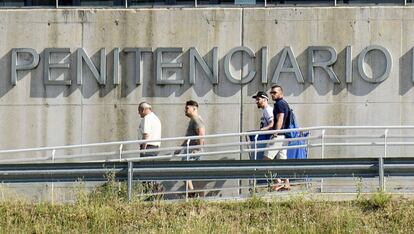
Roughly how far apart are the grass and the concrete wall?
641cm

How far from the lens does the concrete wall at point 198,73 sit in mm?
20391

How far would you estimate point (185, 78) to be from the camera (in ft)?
67.6

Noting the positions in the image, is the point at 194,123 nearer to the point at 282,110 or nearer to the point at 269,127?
the point at 269,127

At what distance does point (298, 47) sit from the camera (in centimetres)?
2048

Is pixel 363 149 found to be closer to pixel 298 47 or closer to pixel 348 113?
pixel 348 113

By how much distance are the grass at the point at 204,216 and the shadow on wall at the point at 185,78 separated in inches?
255

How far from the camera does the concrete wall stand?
20.4 metres

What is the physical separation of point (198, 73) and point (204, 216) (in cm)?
720

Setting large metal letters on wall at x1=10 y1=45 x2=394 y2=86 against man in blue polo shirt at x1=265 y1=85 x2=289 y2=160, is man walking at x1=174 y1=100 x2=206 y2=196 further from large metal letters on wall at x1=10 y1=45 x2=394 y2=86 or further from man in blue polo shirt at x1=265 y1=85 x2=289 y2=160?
large metal letters on wall at x1=10 y1=45 x2=394 y2=86

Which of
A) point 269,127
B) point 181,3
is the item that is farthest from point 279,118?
point 181,3

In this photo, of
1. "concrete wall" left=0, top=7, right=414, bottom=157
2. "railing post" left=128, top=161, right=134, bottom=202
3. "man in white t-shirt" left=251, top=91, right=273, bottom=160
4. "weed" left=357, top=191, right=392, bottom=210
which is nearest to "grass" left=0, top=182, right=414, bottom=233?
"weed" left=357, top=191, right=392, bottom=210

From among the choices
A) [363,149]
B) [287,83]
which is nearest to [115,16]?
[287,83]

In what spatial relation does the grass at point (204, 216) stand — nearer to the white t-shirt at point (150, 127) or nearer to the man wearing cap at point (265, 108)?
the white t-shirt at point (150, 127)

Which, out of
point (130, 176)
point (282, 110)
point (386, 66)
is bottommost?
point (130, 176)
